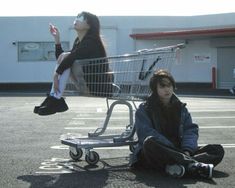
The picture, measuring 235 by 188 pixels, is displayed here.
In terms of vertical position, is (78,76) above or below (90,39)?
below

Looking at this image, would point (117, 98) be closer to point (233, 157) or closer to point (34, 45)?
point (233, 157)

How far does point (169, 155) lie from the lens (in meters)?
5.79

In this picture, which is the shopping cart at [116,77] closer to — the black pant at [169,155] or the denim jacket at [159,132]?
the denim jacket at [159,132]

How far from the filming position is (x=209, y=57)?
31766 millimetres

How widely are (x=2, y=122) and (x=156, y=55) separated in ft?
21.8

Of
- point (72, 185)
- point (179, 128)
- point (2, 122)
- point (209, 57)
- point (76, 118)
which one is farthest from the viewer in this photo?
point (209, 57)

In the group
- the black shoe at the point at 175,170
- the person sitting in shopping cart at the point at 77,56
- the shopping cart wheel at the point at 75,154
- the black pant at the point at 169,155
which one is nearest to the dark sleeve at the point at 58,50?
the person sitting in shopping cart at the point at 77,56

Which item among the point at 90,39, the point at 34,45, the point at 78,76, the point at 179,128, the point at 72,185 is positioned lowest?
the point at 72,185

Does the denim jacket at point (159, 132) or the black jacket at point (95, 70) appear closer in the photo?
the denim jacket at point (159, 132)

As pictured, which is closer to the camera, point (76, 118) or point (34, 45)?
point (76, 118)


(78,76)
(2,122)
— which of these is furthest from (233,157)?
(2,122)

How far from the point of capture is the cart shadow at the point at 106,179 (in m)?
5.61

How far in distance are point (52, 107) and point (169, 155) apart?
5.52ft

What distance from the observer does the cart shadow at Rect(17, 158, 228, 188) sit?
5613mm
